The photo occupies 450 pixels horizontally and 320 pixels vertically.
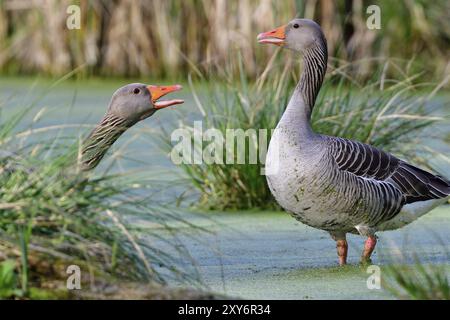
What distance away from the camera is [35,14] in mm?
12688

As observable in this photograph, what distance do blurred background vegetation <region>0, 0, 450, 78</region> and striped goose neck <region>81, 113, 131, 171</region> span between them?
6.07 meters

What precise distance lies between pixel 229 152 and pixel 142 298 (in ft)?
9.89

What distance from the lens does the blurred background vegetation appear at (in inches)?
485

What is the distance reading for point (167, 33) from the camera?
41.0ft

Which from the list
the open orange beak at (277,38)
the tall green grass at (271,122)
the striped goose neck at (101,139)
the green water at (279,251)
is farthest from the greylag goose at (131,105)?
the tall green grass at (271,122)

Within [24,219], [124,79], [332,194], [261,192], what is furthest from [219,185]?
[124,79]

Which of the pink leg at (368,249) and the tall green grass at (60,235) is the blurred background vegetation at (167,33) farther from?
the tall green grass at (60,235)

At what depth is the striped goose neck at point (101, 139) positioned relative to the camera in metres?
5.62

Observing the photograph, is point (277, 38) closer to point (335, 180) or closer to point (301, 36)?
point (301, 36)

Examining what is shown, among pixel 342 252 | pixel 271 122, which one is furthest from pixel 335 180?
pixel 271 122

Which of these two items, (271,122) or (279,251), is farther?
(271,122)

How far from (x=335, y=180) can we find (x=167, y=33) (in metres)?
7.12

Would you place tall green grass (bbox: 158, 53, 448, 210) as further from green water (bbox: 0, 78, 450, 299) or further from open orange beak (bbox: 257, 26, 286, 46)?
open orange beak (bbox: 257, 26, 286, 46)

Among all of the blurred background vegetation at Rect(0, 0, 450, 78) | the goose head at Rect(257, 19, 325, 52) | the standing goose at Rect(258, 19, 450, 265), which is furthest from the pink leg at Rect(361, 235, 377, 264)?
the blurred background vegetation at Rect(0, 0, 450, 78)
